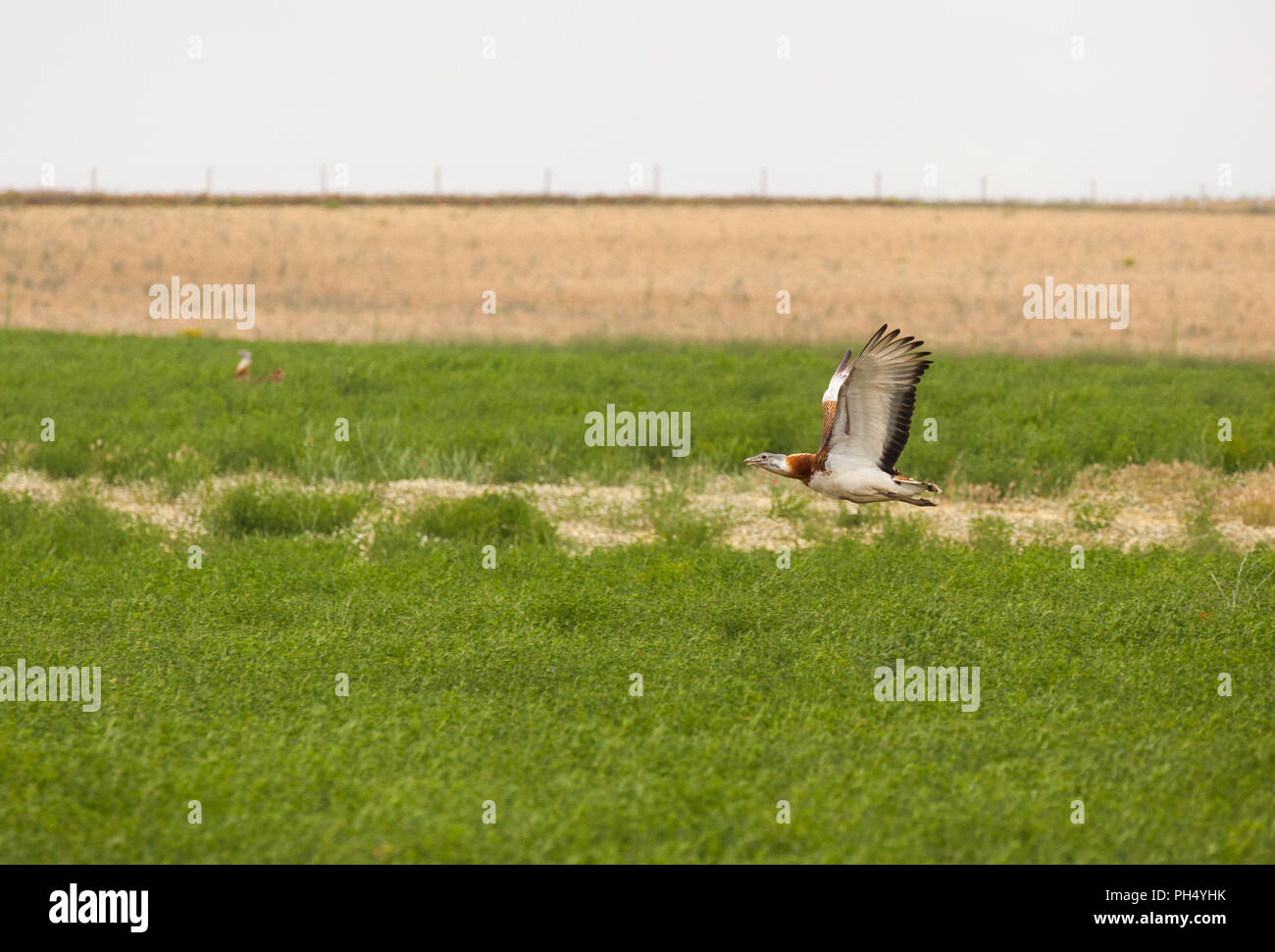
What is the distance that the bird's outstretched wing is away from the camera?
5629 millimetres

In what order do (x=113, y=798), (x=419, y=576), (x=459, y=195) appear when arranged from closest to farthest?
(x=113, y=798)
(x=419, y=576)
(x=459, y=195)

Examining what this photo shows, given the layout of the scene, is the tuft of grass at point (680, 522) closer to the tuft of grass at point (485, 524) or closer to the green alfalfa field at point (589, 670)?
the green alfalfa field at point (589, 670)

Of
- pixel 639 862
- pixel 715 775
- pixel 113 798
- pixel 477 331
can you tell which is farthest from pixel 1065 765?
pixel 477 331

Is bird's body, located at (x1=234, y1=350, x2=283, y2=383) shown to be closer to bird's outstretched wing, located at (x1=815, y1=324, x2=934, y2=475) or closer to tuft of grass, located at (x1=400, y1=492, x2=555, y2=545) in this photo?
tuft of grass, located at (x1=400, y1=492, x2=555, y2=545)

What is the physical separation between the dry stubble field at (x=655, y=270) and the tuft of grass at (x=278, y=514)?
61.2 feet

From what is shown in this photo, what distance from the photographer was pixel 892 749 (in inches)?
214

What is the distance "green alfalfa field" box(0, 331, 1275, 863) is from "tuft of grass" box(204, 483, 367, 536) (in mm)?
36

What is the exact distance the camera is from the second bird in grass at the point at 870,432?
5.64 metres

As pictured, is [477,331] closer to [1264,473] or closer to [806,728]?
[1264,473]

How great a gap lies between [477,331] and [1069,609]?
1077 inches

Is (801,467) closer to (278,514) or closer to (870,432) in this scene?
(870,432)

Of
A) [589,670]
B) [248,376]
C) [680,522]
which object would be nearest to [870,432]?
[589,670]

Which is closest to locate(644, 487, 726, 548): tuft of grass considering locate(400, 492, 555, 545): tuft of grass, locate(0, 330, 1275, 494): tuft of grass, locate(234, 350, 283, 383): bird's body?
locate(400, 492, 555, 545): tuft of grass
